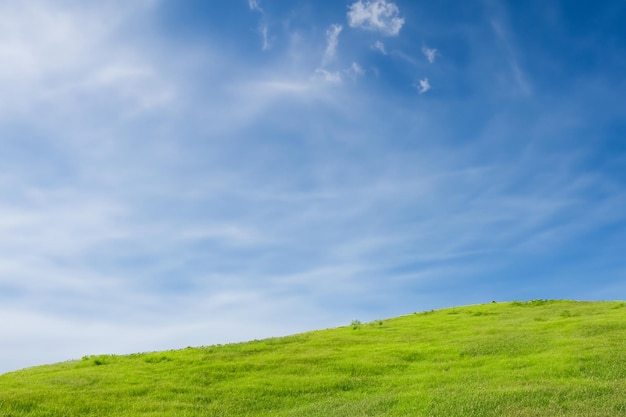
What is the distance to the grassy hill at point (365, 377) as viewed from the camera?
2534 cm

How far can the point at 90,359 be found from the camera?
38781mm

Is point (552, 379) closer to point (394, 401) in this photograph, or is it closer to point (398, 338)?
point (394, 401)

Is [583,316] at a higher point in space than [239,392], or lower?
higher

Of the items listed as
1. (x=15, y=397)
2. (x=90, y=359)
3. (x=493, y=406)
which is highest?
(x=90, y=359)

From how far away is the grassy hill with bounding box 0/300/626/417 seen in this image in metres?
25.3

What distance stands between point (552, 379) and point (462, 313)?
24.6 metres

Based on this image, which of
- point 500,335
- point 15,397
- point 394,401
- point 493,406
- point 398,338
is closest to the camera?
point 493,406

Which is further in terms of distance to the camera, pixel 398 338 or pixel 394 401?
pixel 398 338

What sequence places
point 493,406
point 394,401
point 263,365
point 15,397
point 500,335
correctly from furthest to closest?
point 500,335 < point 263,365 < point 15,397 < point 394,401 < point 493,406

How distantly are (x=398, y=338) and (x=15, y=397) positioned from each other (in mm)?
23023

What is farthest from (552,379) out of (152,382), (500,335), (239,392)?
(152,382)

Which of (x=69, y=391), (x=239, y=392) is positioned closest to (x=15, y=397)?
(x=69, y=391)

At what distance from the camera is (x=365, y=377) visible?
3116cm

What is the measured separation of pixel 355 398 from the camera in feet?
91.1
